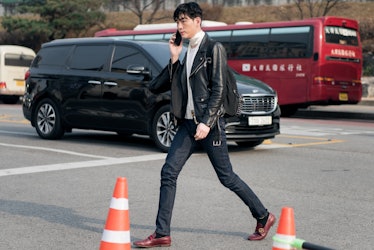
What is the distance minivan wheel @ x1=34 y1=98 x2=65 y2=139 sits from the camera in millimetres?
13798

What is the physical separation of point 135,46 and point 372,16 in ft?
121

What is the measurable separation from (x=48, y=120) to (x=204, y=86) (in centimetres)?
837

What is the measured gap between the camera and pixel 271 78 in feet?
81.7

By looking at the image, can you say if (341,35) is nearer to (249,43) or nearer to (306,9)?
(249,43)

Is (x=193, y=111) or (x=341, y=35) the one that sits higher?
(x=193, y=111)

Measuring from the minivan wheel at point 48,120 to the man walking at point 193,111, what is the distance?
7.90 m

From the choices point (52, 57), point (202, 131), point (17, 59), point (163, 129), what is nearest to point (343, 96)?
point (52, 57)

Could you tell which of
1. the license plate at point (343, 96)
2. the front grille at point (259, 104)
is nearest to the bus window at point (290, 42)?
the license plate at point (343, 96)

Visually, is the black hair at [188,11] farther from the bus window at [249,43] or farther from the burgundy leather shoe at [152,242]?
the bus window at [249,43]

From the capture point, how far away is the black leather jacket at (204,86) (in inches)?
233

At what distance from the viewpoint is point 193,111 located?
19.7ft

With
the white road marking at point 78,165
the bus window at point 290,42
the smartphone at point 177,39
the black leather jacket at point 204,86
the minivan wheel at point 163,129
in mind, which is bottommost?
the white road marking at point 78,165

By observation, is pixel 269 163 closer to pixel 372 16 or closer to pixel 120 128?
pixel 120 128

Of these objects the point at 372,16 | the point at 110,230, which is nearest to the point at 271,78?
the point at 110,230
